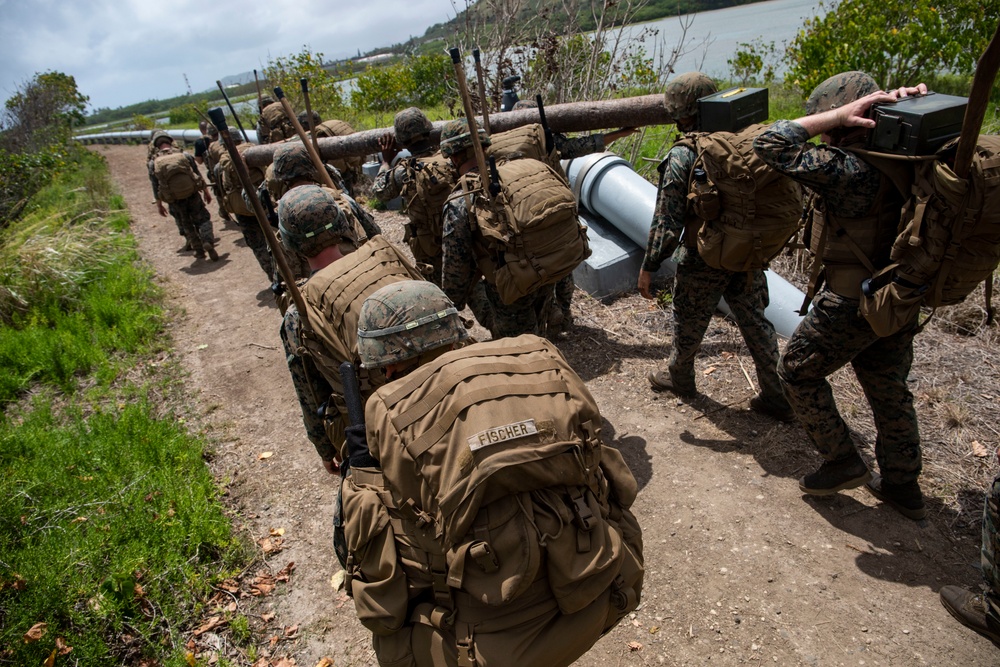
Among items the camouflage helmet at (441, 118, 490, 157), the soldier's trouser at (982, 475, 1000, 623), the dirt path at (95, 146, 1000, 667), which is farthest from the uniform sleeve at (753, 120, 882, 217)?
the camouflage helmet at (441, 118, 490, 157)

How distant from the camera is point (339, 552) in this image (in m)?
2.20

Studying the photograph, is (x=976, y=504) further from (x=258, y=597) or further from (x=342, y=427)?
(x=258, y=597)

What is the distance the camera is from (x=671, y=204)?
3814mm

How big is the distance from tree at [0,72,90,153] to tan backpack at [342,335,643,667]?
20.6 m

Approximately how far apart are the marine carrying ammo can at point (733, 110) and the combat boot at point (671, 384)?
1776mm

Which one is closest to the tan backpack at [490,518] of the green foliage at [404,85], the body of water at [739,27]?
the green foliage at [404,85]

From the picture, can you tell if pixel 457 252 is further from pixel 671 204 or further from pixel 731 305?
pixel 731 305

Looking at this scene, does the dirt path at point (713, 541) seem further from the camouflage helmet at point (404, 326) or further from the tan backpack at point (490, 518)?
the camouflage helmet at point (404, 326)

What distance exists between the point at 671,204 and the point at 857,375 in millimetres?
1458

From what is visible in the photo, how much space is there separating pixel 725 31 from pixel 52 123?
77.8 feet

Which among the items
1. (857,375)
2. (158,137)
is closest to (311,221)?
(857,375)

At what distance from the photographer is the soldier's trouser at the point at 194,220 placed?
31.8ft

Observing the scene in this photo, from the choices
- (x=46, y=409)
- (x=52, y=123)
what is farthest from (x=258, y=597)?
(x=52, y=123)

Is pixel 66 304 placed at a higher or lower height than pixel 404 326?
lower
